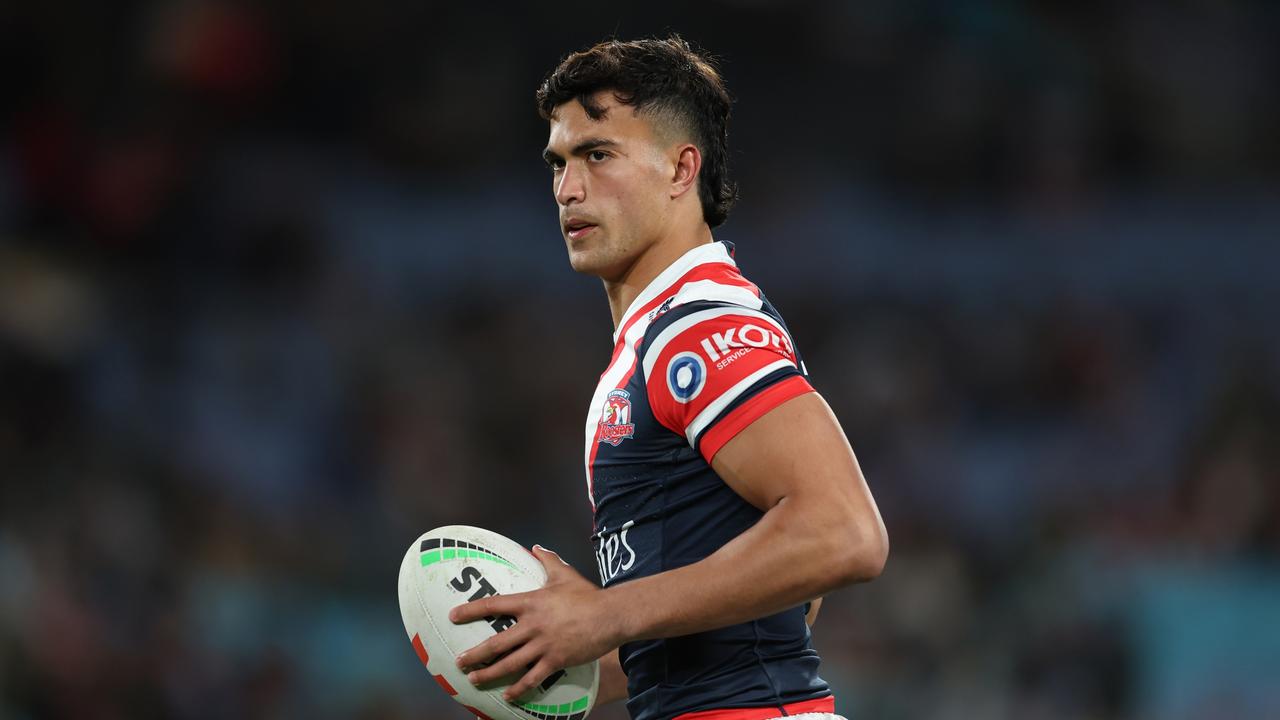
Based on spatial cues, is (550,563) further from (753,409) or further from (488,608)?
(753,409)

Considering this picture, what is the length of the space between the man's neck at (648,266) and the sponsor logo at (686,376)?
451mm

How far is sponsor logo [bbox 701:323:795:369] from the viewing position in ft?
8.08

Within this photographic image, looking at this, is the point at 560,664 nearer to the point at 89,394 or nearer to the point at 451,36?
the point at 89,394

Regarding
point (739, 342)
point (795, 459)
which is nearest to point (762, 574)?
point (795, 459)

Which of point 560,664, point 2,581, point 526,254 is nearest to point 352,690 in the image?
point 2,581

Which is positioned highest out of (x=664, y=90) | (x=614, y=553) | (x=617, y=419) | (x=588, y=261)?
(x=664, y=90)

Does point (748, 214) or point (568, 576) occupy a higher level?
point (748, 214)

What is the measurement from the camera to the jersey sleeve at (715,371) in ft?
7.95

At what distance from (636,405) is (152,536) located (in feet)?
20.2

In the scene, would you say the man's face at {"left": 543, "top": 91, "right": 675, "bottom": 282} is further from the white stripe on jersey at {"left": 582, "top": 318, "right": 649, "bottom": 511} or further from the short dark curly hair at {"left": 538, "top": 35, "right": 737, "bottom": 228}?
the white stripe on jersey at {"left": 582, "top": 318, "right": 649, "bottom": 511}

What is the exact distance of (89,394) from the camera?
8734 mm

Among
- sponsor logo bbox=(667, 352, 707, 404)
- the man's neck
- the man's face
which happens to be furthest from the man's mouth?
sponsor logo bbox=(667, 352, 707, 404)

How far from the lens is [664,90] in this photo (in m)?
2.99

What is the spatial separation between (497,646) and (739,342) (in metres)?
0.68
